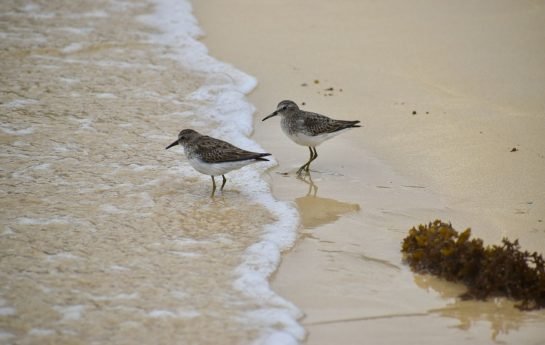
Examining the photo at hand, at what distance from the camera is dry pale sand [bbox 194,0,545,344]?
546cm

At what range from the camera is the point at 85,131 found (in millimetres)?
8828

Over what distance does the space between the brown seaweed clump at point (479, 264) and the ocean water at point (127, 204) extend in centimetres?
120

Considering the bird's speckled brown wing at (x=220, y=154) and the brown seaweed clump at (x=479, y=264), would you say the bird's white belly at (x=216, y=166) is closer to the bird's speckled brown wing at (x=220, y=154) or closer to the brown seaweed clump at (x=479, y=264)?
the bird's speckled brown wing at (x=220, y=154)

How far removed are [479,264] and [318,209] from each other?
195 centimetres

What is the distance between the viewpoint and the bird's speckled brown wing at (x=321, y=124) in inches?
322

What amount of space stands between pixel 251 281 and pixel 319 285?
1.71 feet

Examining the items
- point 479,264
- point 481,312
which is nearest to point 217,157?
point 479,264

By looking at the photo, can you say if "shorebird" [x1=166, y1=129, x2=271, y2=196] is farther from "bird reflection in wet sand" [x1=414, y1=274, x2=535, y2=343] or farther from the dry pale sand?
"bird reflection in wet sand" [x1=414, y1=274, x2=535, y2=343]

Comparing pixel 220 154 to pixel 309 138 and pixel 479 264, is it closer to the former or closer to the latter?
pixel 309 138

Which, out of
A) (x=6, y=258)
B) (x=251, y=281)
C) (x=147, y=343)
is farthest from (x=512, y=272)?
(x=6, y=258)

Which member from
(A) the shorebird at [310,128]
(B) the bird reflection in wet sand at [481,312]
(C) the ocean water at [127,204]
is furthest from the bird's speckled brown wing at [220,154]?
(B) the bird reflection in wet sand at [481,312]

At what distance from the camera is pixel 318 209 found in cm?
728

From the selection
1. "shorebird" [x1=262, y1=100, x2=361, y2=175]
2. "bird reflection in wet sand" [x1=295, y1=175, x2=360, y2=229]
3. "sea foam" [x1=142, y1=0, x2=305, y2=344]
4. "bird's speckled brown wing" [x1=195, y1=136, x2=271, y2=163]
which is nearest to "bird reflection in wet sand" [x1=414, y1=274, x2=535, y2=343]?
"sea foam" [x1=142, y1=0, x2=305, y2=344]

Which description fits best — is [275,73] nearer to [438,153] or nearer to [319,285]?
[438,153]
